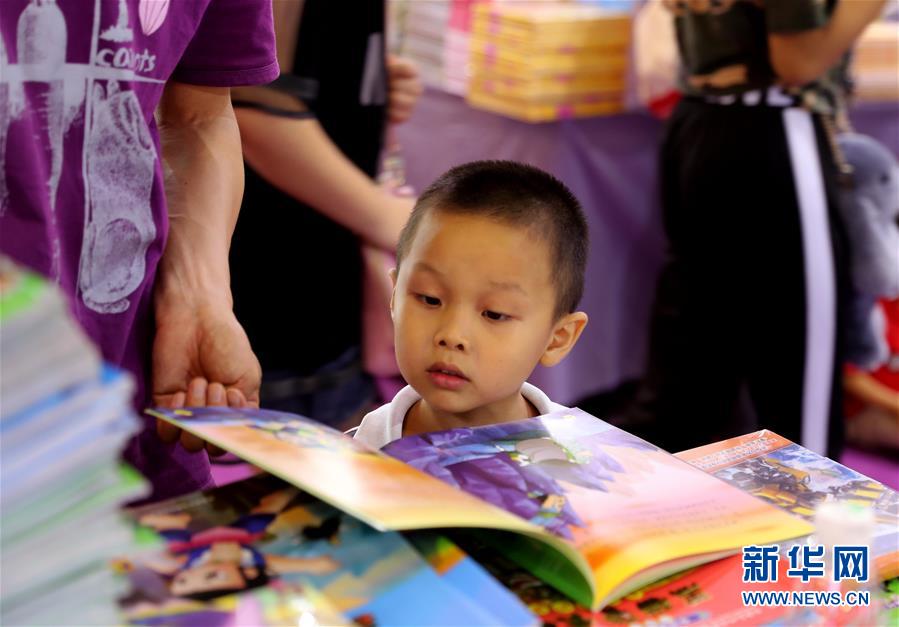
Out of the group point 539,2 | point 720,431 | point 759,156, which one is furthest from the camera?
point 539,2

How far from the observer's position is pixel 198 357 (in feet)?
3.43

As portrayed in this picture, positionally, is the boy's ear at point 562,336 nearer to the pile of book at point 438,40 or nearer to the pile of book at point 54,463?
the pile of book at point 54,463

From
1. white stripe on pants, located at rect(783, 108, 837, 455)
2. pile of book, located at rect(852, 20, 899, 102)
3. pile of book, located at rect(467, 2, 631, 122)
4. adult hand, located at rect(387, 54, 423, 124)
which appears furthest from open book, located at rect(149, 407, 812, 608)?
pile of book, located at rect(852, 20, 899, 102)

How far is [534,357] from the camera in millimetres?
1162

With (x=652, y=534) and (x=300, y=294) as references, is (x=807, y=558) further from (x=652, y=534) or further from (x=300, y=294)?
(x=300, y=294)

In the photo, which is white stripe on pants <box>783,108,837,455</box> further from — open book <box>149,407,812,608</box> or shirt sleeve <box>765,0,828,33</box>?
open book <box>149,407,812,608</box>

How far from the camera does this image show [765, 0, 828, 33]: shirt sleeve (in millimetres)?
2125

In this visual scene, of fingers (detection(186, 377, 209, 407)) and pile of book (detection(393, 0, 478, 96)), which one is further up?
pile of book (detection(393, 0, 478, 96))

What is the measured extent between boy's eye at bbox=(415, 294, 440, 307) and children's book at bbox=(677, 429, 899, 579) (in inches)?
10.5

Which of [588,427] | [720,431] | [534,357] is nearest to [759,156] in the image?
[720,431]

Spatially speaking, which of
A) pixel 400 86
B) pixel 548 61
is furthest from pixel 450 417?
pixel 548 61

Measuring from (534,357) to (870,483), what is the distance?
0.33 metres

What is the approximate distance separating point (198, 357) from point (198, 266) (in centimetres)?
8

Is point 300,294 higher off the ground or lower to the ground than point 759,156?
lower
